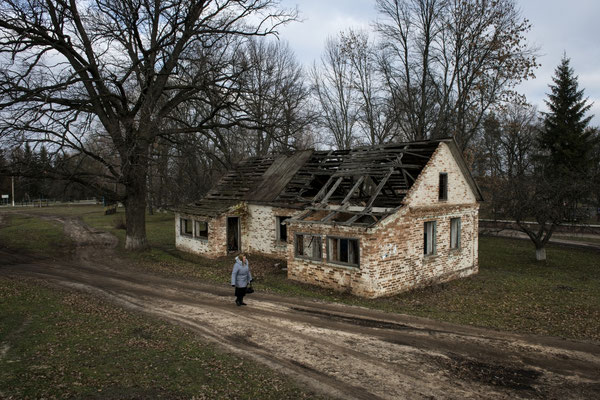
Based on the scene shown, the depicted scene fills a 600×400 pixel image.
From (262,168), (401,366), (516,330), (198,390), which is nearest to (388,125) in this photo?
(262,168)

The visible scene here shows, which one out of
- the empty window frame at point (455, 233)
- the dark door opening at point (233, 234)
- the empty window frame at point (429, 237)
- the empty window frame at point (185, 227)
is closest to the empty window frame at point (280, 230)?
the dark door opening at point (233, 234)

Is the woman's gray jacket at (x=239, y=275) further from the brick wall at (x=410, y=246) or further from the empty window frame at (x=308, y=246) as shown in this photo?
the empty window frame at (x=308, y=246)

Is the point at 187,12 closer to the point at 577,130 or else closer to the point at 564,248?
the point at 564,248

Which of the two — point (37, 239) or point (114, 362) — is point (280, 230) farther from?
point (37, 239)

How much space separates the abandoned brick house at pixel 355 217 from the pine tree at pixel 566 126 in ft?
60.0

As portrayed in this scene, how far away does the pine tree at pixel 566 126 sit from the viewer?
31.4m

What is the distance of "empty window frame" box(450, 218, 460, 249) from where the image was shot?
58.1 feet

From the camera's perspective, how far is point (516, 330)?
10.6 meters

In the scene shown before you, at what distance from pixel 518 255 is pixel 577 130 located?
572 inches

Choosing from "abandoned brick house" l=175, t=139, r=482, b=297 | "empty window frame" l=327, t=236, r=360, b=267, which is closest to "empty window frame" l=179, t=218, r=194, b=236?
"abandoned brick house" l=175, t=139, r=482, b=297

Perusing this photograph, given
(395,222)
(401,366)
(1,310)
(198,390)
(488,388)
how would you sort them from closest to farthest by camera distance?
(198,390), (488,388), (401,366), (1,310), (395,222)

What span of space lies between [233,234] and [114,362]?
1453 cm

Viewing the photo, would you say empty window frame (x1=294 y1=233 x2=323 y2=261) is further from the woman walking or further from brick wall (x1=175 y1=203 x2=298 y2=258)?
the woman walking

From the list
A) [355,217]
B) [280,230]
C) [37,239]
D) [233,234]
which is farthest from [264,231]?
[37,239]
